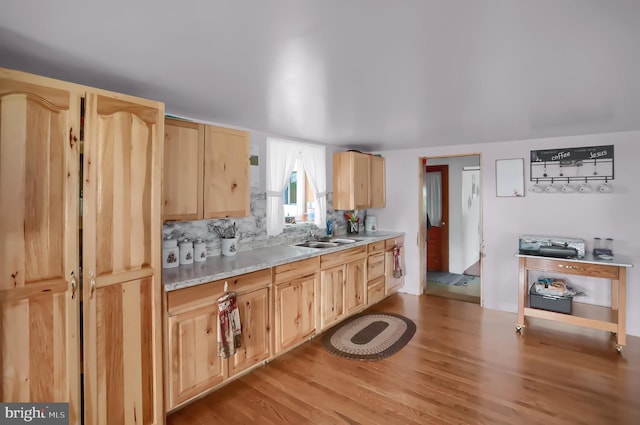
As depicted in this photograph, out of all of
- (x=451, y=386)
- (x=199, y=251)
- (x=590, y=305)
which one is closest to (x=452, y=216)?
(x=590, y=305)

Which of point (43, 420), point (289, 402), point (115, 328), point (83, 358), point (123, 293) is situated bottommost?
point (289, 402)

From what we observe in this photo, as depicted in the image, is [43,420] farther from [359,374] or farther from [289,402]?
[359,374]

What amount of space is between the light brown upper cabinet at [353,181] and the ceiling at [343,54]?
161 centimetres

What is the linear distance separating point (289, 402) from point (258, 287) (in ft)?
2.88

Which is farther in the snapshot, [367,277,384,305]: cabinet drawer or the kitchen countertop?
[367,277,384,305]: cabinet drawer

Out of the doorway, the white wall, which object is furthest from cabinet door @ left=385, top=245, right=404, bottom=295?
the doorway

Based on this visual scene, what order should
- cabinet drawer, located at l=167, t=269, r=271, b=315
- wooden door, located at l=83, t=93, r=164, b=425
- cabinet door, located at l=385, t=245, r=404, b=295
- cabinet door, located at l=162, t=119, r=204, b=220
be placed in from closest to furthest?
wooden door, located at l=83, t=93, r=164, b=425
cabinet drawer, located at l=167, t=269, r=271, b=315
cabinet door, located at l=162, t=119, r=204, b=220
cabinet door, located at l=385, t=245, r=404, b=295

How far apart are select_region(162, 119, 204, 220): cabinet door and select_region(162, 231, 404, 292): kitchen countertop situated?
1.35 feet

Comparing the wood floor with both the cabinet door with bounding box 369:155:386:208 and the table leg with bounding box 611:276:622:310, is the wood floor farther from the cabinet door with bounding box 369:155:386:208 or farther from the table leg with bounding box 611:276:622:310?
the cabinet door with bounding box 369:155:386:208

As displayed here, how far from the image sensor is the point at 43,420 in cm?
159

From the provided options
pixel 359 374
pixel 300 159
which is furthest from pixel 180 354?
pixel 300 159

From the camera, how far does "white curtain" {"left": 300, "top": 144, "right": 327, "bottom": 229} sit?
4.14 m

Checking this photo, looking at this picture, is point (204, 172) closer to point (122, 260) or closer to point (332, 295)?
point (122, 260)

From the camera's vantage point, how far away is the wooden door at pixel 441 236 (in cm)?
614
